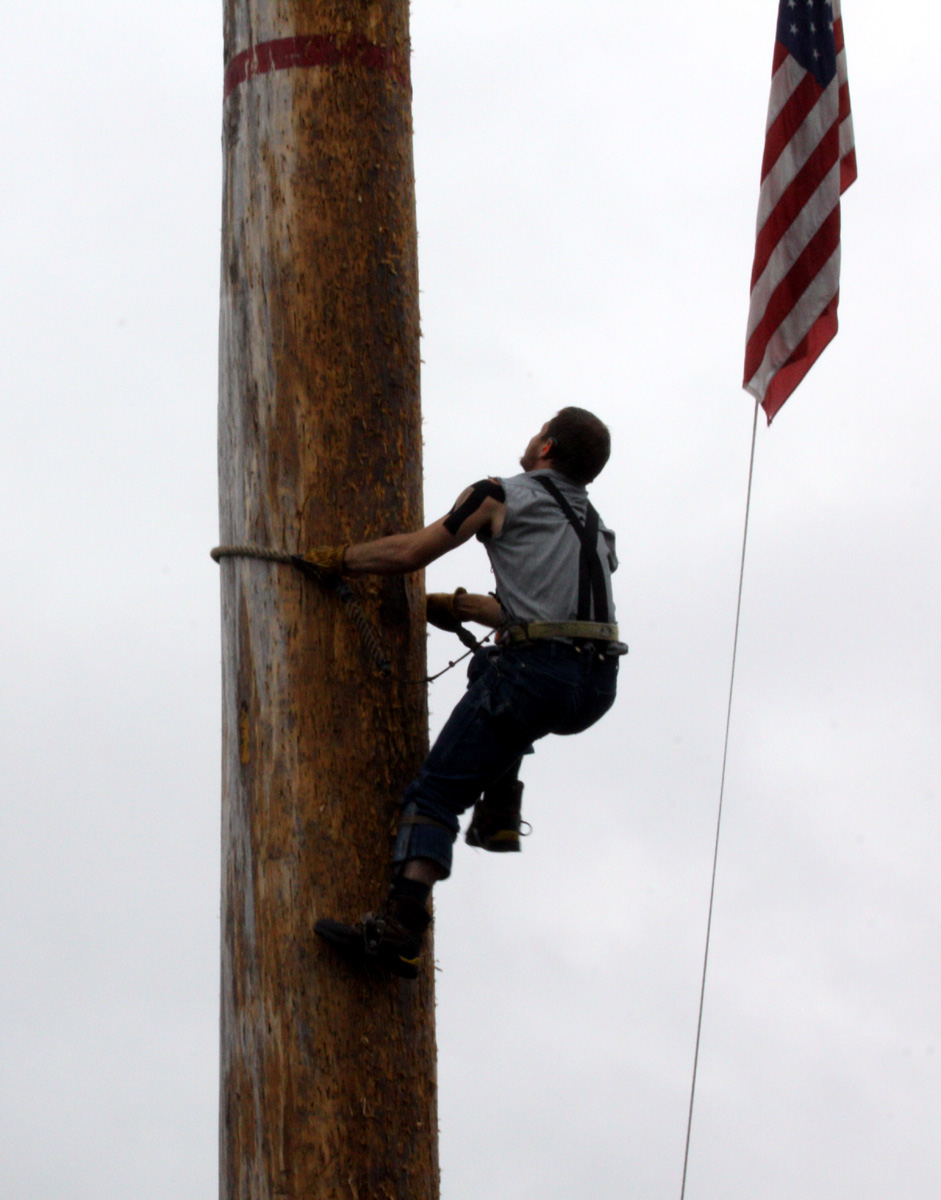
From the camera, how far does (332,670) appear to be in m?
3.64

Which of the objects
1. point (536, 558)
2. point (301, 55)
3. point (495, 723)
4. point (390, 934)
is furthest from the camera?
point (536, 558)

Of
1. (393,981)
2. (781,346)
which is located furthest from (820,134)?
(393,981)

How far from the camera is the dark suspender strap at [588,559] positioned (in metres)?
4.07

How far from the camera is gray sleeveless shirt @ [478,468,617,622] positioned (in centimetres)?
403

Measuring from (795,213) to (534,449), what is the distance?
1.48 meters

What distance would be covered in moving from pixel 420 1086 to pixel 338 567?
1.14 metres

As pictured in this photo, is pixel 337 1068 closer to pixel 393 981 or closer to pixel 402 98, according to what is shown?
pixel 393 981

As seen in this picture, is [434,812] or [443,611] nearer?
[434,812]

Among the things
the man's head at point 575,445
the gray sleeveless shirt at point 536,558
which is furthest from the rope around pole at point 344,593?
the man's head at point 575,445

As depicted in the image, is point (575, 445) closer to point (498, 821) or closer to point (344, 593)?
point (344, 593)

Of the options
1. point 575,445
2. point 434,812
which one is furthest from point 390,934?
point 575,445

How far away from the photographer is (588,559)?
13.5 ft

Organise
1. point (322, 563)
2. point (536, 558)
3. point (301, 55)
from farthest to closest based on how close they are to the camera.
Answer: point (536, 558) < point (301, 55) < point (322, 563)

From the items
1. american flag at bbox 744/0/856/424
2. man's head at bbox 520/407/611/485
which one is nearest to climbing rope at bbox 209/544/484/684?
man's head at bbox 520/407/611/485
